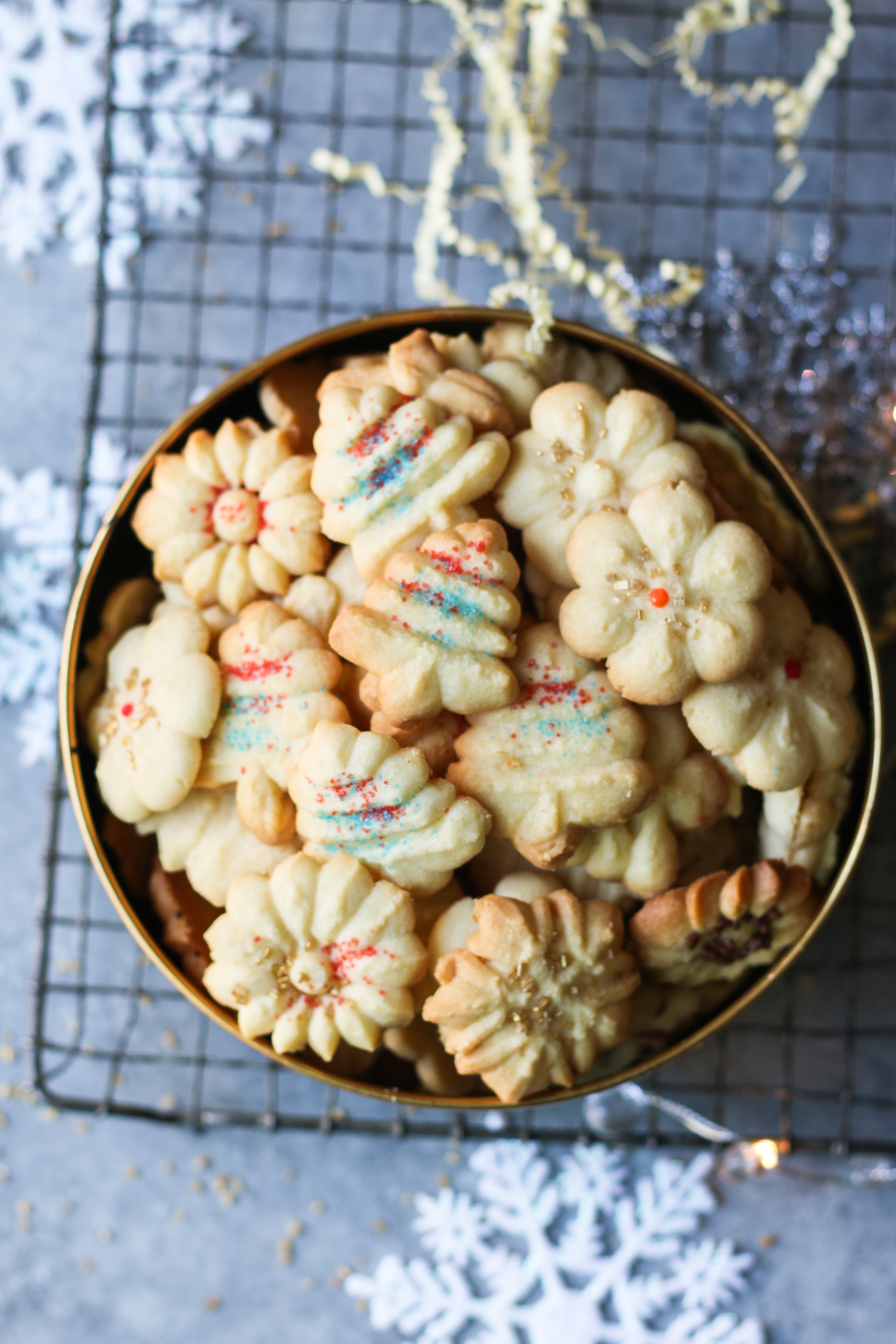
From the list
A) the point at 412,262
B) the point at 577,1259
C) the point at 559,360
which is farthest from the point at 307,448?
the point at 577,1259

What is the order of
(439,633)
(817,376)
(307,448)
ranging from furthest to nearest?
(817,376) < (307,448) < (439,633)

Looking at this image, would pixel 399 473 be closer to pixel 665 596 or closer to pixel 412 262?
pixel 665 596

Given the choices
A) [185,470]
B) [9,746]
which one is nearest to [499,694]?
[185,470]

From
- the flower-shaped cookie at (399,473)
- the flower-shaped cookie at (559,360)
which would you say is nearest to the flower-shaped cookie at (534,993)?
the flower-shaped cookie at (399,473)

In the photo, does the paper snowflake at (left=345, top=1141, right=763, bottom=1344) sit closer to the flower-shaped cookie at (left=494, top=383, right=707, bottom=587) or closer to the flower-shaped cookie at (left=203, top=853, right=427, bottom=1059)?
the flower-shaped cookie at (left=203, top=853, right=427, bottom=1059)

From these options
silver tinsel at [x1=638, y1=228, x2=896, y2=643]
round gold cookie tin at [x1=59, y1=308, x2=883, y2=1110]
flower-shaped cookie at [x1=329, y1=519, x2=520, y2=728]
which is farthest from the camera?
silver tinsel at [x1=638, y1=228, x2=896, y2=643]

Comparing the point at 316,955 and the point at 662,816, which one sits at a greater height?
the point at 662,816

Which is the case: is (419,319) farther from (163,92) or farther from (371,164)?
(163,92)

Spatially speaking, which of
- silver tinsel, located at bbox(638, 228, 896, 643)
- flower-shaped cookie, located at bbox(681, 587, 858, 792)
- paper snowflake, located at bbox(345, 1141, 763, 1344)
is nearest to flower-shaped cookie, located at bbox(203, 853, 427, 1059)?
flower-shaped cookie, located at bbox(681, 587, 858, 792)
